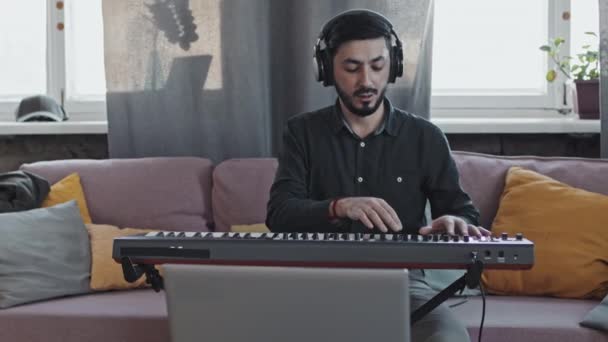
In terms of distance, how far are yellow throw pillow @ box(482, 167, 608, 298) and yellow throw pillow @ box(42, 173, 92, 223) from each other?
135cm

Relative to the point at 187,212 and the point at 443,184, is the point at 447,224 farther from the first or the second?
the point at 187,212

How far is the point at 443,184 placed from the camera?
7.09ft

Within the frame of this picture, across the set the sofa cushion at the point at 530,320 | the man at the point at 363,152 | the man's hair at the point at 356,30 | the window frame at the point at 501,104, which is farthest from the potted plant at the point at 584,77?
the man's hair at the point at 356,30

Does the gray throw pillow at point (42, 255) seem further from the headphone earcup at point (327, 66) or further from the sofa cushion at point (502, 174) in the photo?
the sofa cushion at point (502, 174)

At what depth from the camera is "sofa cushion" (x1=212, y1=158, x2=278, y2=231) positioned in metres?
2.95

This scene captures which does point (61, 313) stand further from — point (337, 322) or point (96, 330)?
point (337, 322)

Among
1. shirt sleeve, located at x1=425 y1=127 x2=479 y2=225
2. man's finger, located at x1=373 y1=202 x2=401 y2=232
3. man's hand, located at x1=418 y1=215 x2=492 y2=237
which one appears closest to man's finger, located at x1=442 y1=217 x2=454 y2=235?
man's hand, located at x1=418 y1=215 x2=492 y2=237

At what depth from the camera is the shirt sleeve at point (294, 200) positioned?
1971 mm

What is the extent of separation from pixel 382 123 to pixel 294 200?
34 centimetres

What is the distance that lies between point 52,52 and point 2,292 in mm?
1348

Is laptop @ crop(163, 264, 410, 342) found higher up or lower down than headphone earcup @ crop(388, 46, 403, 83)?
lower down

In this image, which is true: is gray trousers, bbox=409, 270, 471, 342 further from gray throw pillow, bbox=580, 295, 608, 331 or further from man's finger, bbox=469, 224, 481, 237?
gray throw pillow, bbox=580, 295, 608, 331

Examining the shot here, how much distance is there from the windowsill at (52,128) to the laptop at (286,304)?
2.15 meters

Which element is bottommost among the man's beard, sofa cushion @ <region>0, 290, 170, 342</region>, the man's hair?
sofa cushion @ <region>0, 290, 170, 342</region>
